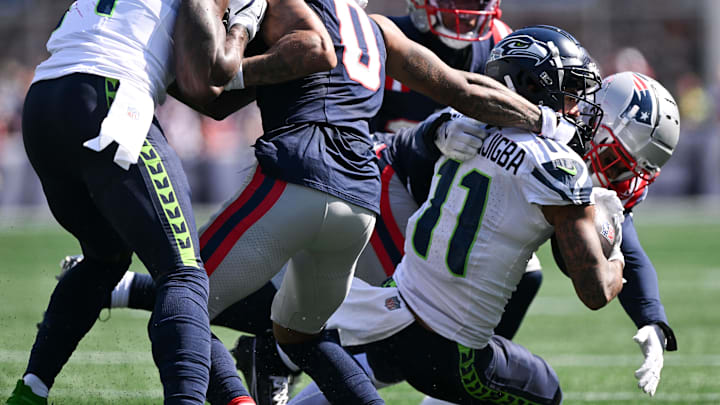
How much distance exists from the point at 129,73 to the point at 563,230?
1381mm

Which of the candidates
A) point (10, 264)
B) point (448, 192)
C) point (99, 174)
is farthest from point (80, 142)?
point (10, 264)

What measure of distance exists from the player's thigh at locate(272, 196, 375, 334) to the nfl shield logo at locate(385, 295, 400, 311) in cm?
15

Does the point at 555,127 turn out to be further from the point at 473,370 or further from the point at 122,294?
the point at 122,294

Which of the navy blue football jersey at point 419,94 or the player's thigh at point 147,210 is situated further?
the navy blue football jersey at point 419,94

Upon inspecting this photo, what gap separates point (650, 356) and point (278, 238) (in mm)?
1369

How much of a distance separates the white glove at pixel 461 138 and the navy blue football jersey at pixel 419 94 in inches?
53.9

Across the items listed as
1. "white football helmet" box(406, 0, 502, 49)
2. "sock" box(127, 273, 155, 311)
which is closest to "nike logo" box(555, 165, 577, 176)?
"white football helmet" box(406, 0, 502, 49)

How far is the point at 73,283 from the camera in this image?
327cm

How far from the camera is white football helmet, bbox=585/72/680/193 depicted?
3.64 meters

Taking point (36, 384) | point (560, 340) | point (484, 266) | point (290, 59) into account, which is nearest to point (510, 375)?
point (484, 266)

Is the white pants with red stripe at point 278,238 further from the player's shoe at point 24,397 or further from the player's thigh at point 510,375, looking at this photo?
the player's shoe at point 24,397

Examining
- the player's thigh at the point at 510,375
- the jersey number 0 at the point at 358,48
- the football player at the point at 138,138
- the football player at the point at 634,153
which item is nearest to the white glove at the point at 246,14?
the football player at the point at 138,138

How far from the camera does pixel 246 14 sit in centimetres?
298

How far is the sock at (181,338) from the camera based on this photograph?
258 cm
